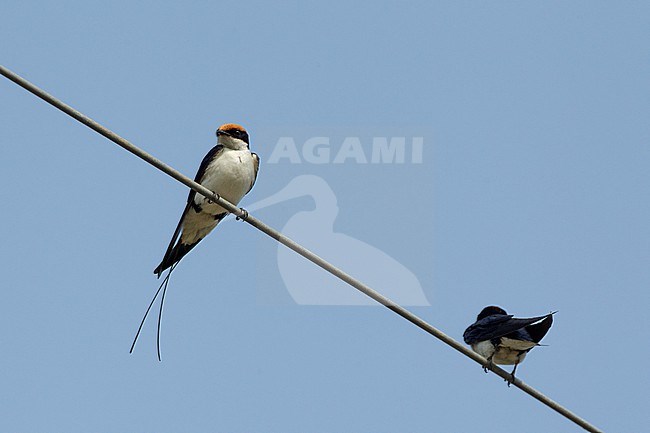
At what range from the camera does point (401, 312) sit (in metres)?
4.39

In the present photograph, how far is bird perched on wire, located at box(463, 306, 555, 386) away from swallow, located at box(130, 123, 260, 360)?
1851 mm

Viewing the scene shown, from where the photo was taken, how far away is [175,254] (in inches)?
285

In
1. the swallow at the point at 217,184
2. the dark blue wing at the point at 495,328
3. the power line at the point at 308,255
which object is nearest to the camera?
the power line at the point at 308,255

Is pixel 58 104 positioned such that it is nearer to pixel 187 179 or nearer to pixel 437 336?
pixel 187 179

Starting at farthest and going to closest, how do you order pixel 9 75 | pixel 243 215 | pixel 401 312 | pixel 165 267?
pixel 165 267, pixel 243 215, pixel 401 312, pixel 9 75

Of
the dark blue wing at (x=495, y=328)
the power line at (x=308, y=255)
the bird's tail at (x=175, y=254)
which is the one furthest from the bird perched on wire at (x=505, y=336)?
the bird's tail at (x=175, y=254)

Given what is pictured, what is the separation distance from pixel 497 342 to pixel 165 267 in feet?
7.37

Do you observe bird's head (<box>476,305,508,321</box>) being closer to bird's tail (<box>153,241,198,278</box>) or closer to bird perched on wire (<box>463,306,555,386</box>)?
bird perched on wire (<box>463,306,555,386</box>)

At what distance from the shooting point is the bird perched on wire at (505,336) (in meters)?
6.41

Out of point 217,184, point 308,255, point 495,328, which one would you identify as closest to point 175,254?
point 217,184

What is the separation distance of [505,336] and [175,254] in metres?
2.30

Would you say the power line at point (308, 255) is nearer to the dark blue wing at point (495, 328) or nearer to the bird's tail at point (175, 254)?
the dark blue wing at point (495, 328)

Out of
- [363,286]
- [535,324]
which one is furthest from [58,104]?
[535,324]

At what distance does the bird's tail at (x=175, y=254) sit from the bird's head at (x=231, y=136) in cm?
73
